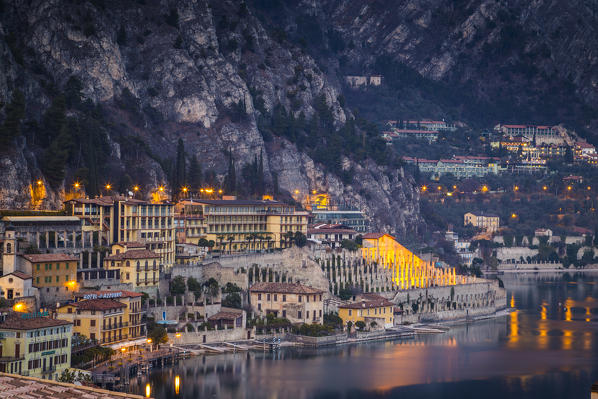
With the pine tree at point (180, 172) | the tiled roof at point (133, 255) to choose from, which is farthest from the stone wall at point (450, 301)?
the tiled roof at point (133, 255)

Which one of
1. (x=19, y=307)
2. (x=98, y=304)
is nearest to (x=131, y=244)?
(x=98, y=304)

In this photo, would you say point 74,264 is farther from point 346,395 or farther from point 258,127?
point 258,127

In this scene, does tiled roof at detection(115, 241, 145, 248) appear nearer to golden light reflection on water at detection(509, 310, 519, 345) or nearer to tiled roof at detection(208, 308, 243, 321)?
tiled roof at detection(208, 308, 243, 321)

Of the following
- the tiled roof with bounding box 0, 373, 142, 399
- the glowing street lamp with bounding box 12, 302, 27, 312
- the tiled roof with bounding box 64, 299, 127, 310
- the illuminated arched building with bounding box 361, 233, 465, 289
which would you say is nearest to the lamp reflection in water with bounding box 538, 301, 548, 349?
the illuminated arched building with bounding box 361, 233, 465, 289

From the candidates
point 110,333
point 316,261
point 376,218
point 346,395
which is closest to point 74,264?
point 110,333

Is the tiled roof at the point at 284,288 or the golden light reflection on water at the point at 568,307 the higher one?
the tiled roof at the point at 284,288

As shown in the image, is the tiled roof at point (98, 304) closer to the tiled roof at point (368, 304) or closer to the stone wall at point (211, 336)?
the stone wall at point (211, 336)

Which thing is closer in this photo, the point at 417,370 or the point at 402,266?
the point at 417,370

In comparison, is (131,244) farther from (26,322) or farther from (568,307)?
(568,307)
